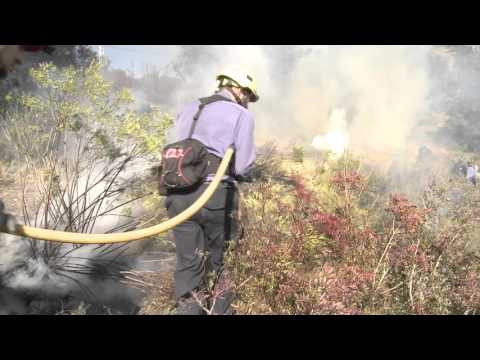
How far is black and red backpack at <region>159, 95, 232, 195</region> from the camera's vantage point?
2.78m

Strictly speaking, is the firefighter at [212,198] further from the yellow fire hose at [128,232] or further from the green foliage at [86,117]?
the green foliage at [86,117]

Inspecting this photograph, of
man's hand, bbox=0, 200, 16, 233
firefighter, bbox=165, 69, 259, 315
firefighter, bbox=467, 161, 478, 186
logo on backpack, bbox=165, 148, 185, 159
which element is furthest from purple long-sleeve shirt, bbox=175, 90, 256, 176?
firefighter, bbox=467, 161, 478, 186

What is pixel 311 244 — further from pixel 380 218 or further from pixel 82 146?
pixel 82 146

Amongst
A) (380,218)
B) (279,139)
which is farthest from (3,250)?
(279,139)

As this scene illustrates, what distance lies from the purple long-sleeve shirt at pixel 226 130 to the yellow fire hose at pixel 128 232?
0.28 feet

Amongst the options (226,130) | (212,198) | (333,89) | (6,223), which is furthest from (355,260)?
(333,89)

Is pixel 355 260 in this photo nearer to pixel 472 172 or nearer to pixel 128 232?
pixel 128 232

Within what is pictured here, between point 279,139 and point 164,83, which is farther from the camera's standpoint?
point 164,83

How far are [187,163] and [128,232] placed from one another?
623 millimetres

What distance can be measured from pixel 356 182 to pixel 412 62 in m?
6.80

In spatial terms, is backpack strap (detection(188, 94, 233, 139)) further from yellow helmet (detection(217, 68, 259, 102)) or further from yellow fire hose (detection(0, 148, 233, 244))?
yellow fire hose (detection(0, 148, 233, 244))

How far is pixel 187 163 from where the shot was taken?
2766 millimetres

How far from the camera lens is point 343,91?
9.55m

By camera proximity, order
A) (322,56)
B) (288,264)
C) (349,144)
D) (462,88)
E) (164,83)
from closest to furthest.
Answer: (288,264), (349,144), (462,88), (322,56), (164,83)
